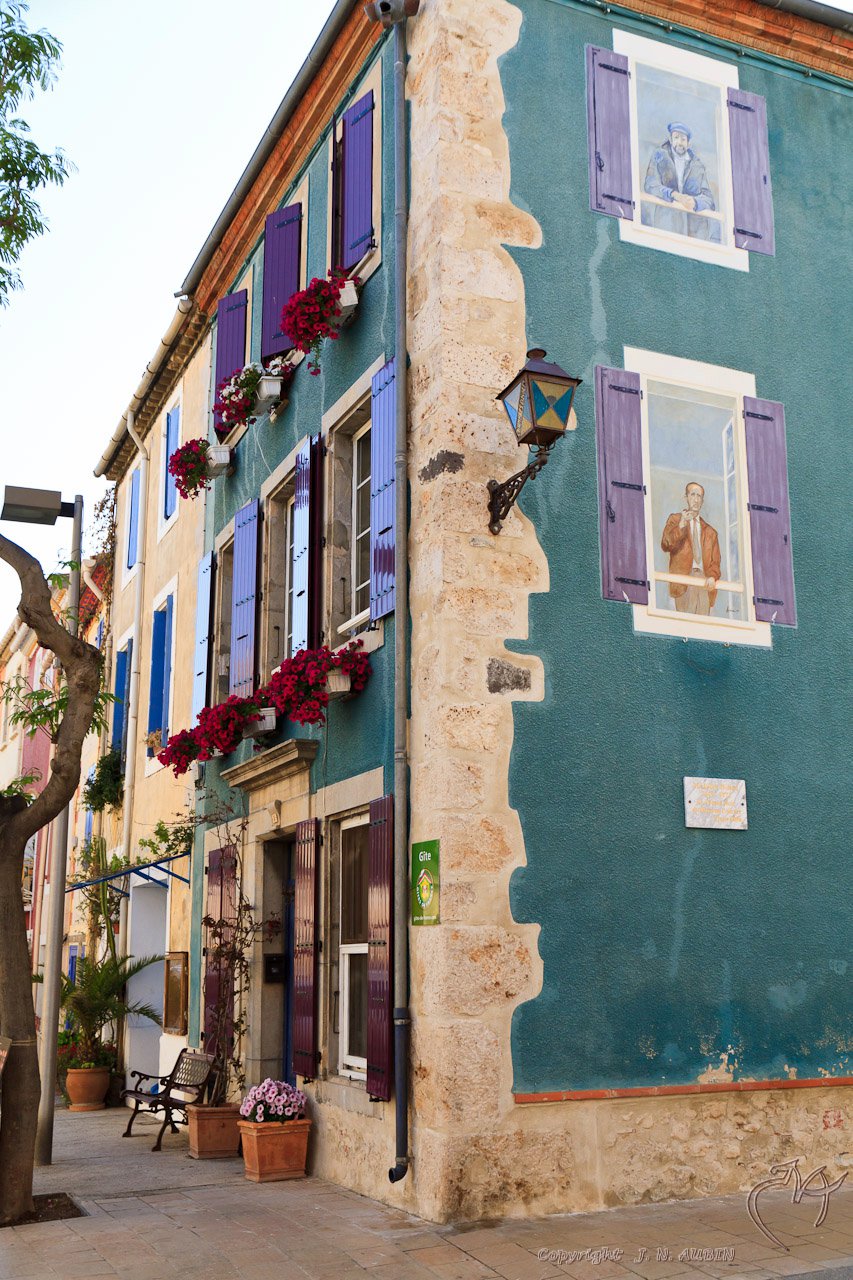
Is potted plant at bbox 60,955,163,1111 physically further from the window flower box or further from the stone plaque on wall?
the stone plaque on wall

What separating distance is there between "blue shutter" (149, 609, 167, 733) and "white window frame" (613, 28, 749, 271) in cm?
835

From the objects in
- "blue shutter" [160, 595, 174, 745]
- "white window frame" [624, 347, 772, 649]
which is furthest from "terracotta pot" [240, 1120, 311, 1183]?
"blue shutter" [160, 595, 174, 745]

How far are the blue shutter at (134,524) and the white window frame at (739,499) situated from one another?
9926mm

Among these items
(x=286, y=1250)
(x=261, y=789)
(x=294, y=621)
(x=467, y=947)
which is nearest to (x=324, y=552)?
(x=294, y=621)

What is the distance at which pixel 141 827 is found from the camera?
15.3 metres

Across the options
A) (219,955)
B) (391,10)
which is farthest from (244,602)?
(391,10)

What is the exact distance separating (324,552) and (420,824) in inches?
107

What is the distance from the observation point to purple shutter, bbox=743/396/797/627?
8.46 metres

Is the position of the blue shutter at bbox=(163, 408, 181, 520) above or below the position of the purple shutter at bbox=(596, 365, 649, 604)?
above

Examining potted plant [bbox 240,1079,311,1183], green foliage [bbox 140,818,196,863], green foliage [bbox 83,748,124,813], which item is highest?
green foliage [bbox 83,748,124,813]

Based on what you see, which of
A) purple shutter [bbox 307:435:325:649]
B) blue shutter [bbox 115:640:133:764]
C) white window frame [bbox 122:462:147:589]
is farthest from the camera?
white window frame [bbox 122:462:147:589]

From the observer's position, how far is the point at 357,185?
31.1 ft

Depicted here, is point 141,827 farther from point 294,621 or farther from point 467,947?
point 467,947

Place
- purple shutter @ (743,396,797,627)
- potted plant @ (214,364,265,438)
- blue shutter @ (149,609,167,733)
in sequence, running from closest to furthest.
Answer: purple shutter @ (743,396,797,627) < potted plant @ (214,364,265,438) < blue shutter @ (149,609,167,733)
